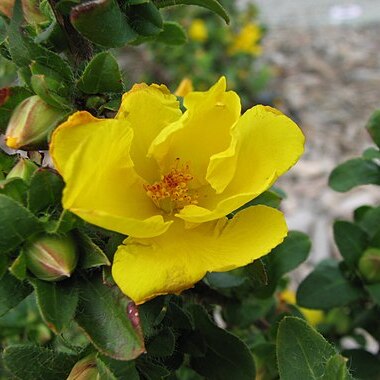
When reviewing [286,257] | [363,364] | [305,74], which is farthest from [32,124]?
[305,74]

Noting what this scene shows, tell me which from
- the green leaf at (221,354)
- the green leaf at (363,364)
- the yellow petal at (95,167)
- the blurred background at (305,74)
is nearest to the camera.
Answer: the yellow petal at (95,167)

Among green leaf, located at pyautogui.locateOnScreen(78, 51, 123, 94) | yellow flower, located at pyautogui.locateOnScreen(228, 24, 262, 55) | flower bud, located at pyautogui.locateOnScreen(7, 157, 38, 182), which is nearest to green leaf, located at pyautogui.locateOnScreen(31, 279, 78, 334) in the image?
flower bud, located at pyautogui.locateOnScreen(7, 157, 38, 182)

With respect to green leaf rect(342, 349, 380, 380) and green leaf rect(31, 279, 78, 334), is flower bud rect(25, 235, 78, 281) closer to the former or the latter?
green leaf rect(31, 279, 78, 334)

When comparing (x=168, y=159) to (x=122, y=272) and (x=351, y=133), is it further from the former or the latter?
(x=351, y=133)

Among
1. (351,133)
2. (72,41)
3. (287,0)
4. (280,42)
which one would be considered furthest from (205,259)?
(287,0)

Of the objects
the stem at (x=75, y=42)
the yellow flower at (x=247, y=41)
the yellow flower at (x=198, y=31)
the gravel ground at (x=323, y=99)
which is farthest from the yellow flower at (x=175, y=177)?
the yellow flower at (x=247, y=41)

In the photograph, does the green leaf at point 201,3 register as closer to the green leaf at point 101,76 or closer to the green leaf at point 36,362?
the green leaf at point 101,76
